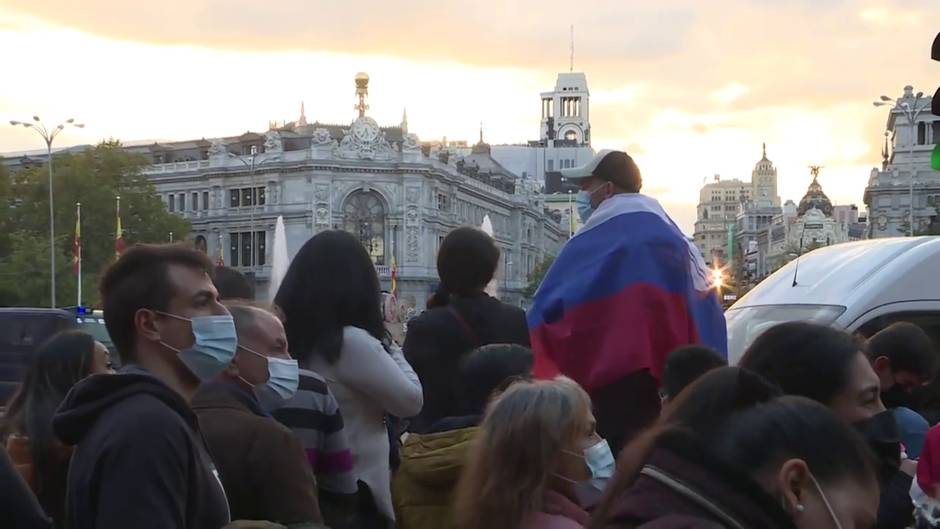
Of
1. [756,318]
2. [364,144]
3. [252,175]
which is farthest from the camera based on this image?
[252,175]

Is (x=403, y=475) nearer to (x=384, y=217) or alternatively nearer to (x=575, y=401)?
(x=575, y=401)

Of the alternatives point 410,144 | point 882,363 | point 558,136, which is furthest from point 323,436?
point 558,136

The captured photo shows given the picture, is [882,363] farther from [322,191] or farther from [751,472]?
[322,191]

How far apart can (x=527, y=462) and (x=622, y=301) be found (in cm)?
189

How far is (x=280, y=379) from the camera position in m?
4.34

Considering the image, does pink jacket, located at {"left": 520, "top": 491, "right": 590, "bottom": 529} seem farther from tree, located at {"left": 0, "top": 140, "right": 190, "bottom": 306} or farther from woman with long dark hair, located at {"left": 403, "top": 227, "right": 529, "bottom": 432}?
tree, located at {"left": 0, "top": 140, "right": 190, "bottom": 306}

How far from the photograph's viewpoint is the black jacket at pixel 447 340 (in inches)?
232

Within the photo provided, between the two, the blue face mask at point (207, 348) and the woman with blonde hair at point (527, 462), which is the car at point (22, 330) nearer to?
the blue face mask at point (207, 348)

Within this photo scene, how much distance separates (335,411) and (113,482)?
163cm

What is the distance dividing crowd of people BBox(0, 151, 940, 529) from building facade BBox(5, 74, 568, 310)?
83891 millimetres

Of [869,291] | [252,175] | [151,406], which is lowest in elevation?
[151,406]

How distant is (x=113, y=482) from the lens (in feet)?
10.2

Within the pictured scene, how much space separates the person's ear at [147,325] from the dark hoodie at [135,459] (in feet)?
0.62

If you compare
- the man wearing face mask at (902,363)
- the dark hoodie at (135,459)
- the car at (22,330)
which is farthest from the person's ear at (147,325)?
the car at (22,330)
